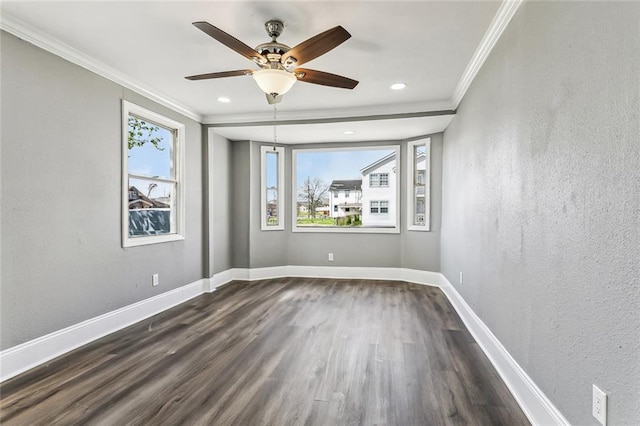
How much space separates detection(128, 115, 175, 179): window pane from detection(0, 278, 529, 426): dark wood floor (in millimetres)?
1661

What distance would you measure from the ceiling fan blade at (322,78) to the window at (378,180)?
317 cm

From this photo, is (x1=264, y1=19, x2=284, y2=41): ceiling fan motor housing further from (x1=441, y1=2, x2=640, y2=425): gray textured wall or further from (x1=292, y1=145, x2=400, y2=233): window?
(x1=292, y1=145, x2=400, y2=233): window

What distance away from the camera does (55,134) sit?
259cm

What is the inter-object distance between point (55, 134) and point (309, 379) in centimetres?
272

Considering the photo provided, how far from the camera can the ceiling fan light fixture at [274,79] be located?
2.22 m

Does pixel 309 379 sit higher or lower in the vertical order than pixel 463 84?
lower

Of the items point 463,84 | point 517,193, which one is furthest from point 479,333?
point 463,84

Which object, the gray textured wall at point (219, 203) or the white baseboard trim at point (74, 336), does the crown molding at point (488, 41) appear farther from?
the white baseboard trim at point (74, 336)

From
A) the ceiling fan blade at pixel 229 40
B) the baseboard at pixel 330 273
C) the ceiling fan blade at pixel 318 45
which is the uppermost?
the ceiling fan blade at pixel 229 40

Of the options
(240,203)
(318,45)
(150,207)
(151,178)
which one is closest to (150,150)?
(151,178)

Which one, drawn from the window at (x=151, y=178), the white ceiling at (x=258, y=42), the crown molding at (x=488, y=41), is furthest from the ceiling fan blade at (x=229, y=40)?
the window at (x=151, y=178)

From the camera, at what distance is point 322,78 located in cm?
247

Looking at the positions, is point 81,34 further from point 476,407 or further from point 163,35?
point 476,407

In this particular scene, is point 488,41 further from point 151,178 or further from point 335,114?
point 151,178
